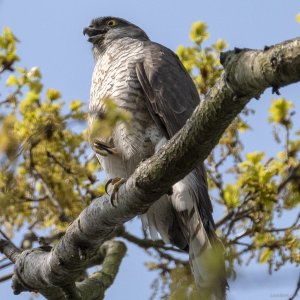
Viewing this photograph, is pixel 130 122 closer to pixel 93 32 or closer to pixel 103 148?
pixel 103 148

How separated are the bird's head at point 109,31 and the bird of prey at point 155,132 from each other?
2.96ft

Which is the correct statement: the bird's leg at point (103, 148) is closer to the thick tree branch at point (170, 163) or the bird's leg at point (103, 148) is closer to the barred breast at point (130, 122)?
the barred breast at point (130, 122)

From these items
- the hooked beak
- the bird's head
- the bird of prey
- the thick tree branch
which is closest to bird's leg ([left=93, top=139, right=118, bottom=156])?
the bird of prey

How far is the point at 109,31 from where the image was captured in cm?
655

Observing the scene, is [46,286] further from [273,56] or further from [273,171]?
[273,56]

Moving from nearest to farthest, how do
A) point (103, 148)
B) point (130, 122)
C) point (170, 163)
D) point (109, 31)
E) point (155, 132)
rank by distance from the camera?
point (170, 163) → point (130, 122) → point (155, 132) → point (103, 148) → point (109, 31)

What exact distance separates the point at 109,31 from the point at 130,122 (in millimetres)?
2018

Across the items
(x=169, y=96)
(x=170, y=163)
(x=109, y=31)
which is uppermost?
(x=109, y=31)

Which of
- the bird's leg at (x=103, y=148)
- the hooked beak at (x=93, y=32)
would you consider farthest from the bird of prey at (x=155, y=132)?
the hooked beak at (x=93, y=32)

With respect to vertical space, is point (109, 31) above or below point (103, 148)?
above

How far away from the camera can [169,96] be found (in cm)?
512

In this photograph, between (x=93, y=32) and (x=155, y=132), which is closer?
(x=155, y=132)

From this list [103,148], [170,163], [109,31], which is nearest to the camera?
[170,163]

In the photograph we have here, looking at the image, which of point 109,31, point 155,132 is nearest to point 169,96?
point 155,132
